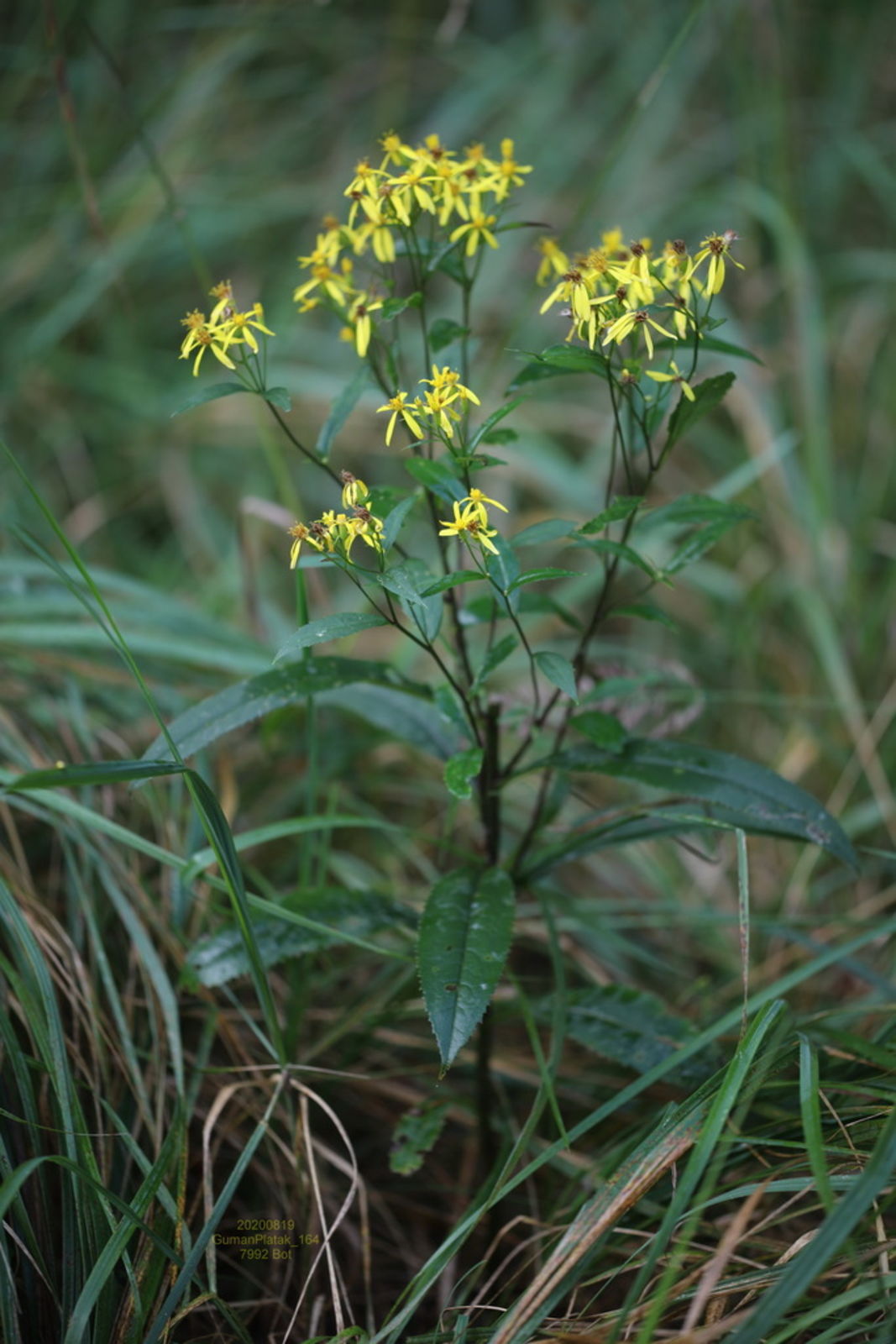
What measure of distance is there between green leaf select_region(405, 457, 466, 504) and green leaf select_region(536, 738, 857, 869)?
385 millimetres

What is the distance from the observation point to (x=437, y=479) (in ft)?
4.13

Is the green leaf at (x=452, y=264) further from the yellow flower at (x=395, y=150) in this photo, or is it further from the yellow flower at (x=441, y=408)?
the yellow flower at (x=441, y=408)

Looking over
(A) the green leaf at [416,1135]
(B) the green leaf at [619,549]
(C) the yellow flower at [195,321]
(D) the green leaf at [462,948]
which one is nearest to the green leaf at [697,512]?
(B) the green leaf at [619,549]

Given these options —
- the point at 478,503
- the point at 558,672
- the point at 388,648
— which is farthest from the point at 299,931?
the point at 388,648

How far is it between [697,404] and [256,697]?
0.69 m

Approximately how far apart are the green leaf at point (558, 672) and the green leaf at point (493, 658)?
0.19ft

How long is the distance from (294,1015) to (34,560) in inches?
46.3

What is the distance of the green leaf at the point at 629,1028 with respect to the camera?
143 cm

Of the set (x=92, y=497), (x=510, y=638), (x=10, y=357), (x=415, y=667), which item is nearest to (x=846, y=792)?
(x=415, y=667)

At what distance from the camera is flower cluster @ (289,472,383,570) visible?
1.12 m

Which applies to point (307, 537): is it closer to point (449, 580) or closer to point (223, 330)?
point (449, 580)

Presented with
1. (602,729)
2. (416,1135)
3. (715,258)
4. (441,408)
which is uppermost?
(715,258)

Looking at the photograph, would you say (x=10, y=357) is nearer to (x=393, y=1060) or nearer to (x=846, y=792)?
(x=393, y=1060)

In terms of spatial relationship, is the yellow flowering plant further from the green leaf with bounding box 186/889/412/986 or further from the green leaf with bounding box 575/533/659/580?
the green leaf with bounding box 186/889/412/986
